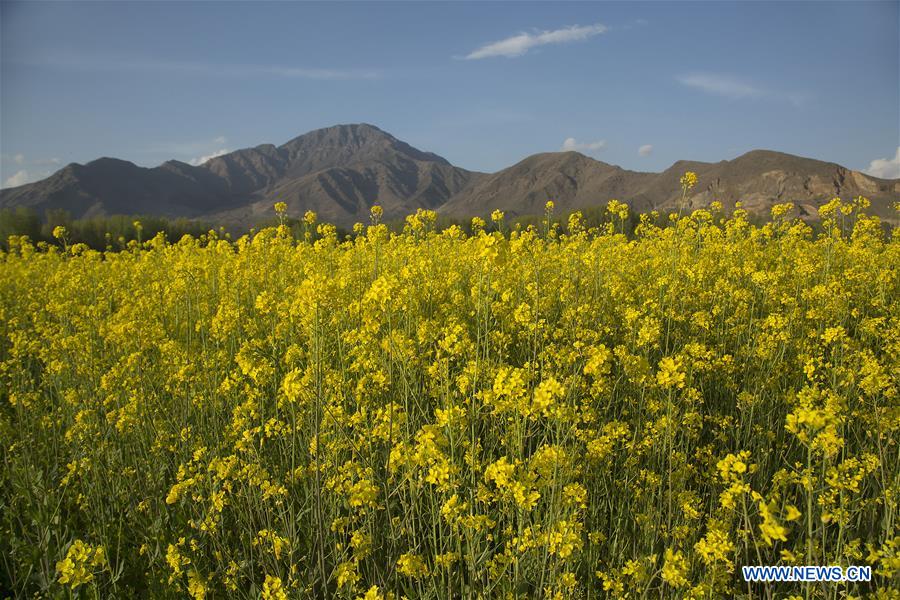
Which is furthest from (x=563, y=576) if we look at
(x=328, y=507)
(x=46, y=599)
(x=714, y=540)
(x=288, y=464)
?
(x=46, y=599)

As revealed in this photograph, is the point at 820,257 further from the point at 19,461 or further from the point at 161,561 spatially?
the point at 19,461

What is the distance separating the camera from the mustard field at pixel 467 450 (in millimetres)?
2441

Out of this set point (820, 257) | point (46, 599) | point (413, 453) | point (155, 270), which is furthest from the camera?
point (155, 270)

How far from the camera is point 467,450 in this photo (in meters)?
3.17

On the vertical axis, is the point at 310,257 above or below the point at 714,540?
above

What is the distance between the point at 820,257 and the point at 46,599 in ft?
31.2

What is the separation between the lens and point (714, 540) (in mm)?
2340

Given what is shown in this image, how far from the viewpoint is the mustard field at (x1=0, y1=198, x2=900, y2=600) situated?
2.44m

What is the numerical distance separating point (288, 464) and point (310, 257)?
5.39 m

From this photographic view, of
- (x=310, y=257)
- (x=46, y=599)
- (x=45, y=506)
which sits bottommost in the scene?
(x=46, y=599)

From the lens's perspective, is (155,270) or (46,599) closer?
(46,599)

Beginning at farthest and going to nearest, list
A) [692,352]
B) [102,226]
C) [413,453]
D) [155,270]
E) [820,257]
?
[102,226], [155,270], [820,257], [692,352], [413,453]

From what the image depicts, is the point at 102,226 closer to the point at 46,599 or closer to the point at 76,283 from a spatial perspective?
the point at 76,283

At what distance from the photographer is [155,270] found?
9.20 metres
